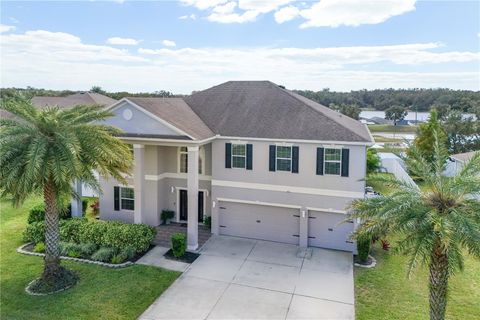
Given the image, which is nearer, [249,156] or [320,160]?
[320,160]

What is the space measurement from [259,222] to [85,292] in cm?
860

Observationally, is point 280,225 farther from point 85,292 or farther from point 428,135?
point 428,135

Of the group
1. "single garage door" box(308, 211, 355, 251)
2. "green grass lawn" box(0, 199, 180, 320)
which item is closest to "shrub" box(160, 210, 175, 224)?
"green grass lawn" box(0, 199, 180, 320)

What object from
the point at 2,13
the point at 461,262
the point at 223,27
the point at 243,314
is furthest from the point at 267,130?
the point at 2,13

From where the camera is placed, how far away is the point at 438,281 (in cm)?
943

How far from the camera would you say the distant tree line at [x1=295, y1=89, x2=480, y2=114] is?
69.3 m

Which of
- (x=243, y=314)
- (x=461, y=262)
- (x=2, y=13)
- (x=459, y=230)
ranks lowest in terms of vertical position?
(x=243, y=314)

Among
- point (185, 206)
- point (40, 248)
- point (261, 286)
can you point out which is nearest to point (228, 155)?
point (185, 206)

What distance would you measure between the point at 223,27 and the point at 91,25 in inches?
296

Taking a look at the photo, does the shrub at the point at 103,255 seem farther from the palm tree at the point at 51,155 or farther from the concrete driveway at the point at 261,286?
the concrete driveway at the point at 261,286

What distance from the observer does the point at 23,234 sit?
58.5ft

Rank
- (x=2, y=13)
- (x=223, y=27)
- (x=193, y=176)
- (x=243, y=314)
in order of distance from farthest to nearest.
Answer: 1. (x=223, y=27)
2. (x=193, y=176)
3. (x=2, y=13)
4. (x=243, y=314)

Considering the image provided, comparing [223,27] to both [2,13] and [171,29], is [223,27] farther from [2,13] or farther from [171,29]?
[2,13]

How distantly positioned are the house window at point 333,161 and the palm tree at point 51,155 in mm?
8881
